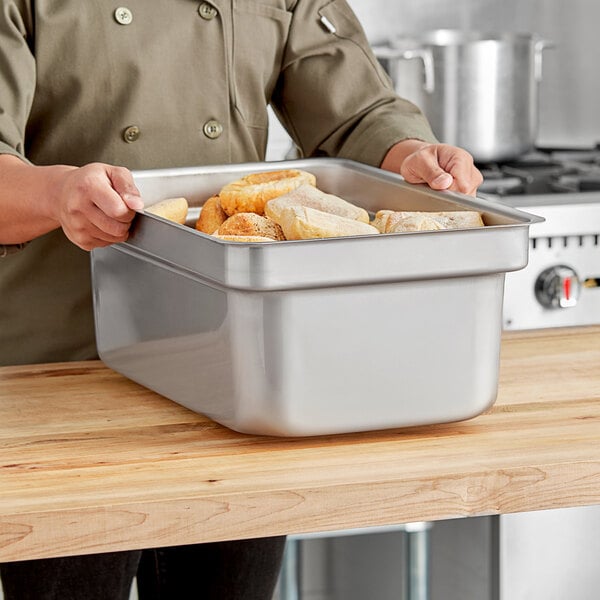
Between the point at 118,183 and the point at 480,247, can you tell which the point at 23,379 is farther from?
the point at 480,247

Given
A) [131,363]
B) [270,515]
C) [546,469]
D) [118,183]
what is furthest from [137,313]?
[546,469]

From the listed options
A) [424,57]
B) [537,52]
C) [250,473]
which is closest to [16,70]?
[250,473]

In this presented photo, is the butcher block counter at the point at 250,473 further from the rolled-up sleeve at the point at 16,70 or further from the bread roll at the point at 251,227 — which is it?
the rolled-up sleeve at the point at 16,70

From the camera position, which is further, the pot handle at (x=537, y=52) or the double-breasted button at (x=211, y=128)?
the pot handle at (x=537, y=52)

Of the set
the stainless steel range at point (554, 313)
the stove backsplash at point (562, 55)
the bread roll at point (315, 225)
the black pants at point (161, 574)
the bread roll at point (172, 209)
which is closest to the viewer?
the bread roll at point (315, 225)

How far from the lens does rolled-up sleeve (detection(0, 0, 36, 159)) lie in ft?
3.77

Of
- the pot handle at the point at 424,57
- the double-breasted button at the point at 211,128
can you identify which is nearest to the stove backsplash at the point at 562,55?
the pot handle at the point at 424,57

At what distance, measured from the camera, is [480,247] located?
0.94 m

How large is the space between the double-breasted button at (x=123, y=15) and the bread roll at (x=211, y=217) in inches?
9.2

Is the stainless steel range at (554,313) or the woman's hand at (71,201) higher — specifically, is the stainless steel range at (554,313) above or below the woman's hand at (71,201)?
below

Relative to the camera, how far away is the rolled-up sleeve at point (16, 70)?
115 cm

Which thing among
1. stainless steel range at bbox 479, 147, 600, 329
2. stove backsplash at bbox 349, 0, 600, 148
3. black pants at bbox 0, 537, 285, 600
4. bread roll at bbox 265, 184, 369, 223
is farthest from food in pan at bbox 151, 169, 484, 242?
stove backsplash at bbox 349, 0, 600, 148

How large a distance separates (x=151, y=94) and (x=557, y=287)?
72cm

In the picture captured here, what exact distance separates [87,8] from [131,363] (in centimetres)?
36
